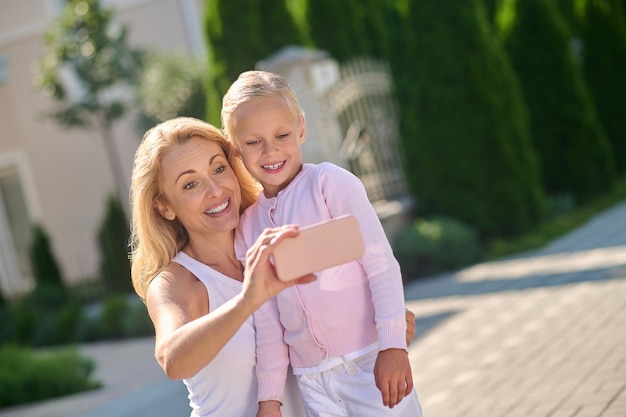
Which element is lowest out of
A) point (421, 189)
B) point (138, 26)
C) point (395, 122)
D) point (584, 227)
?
point (584, 227)

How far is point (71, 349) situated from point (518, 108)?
6.39 m

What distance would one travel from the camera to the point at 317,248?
2107 millimetres

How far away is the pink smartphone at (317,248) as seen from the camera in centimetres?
209

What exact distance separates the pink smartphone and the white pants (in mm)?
576

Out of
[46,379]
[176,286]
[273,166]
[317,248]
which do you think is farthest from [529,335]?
[317,248]

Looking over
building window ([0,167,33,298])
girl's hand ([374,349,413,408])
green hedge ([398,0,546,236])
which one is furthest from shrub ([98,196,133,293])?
girl's hand ([374,349,413,408])

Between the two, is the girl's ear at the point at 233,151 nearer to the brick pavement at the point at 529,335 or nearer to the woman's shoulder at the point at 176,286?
the woman's shoulder at the point at 176,286

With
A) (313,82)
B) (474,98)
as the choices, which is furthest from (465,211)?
(313,82)

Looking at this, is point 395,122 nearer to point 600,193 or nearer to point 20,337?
point 600,193

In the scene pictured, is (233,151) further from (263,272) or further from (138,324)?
(138,324)

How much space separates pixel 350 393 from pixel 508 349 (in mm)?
4128

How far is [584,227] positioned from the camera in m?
12.1

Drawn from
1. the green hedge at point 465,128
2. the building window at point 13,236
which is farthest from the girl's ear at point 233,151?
the building window at point 13,236

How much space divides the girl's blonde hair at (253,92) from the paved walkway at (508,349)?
8.40 ft
